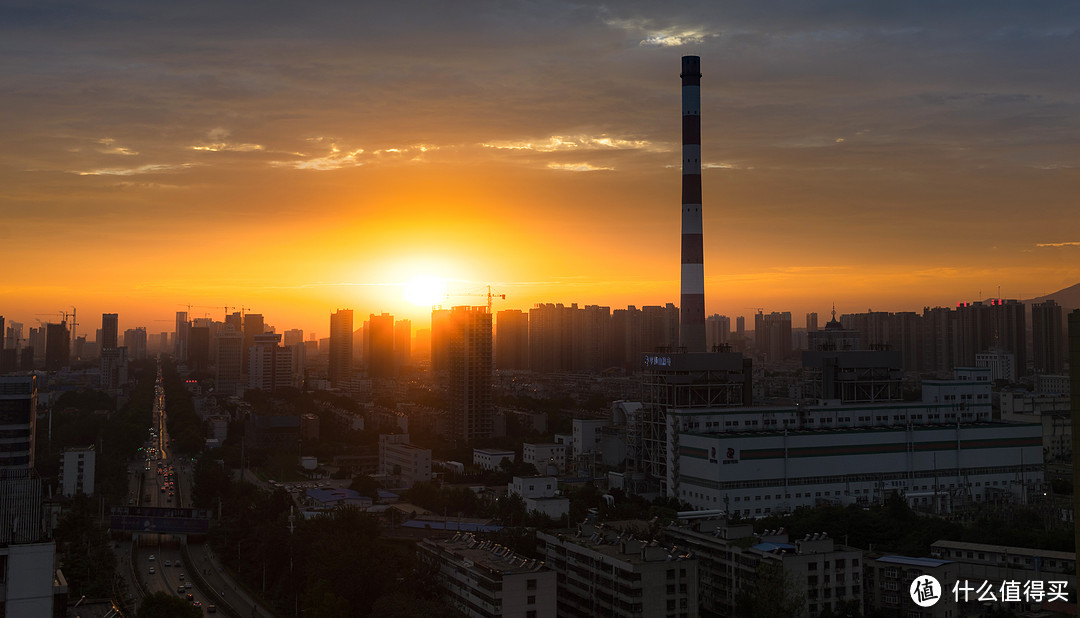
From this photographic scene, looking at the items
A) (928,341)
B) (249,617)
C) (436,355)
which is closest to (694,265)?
(249,617)

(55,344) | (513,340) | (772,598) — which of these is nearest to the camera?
(772,598)

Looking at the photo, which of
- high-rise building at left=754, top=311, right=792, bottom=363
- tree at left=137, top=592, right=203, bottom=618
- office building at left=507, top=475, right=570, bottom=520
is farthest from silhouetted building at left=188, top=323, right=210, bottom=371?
tree at left=137, top=592, right=203, bottom=618

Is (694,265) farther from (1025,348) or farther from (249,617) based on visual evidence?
(1025,348)

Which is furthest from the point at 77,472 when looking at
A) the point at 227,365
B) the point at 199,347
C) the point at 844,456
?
the point at 199,347

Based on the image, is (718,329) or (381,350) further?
(718,329)

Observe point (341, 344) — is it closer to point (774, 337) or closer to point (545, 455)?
point (774, 337)

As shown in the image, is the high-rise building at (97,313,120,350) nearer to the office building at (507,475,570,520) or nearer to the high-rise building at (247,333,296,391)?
the high-rise building at (247,333,296,391)
